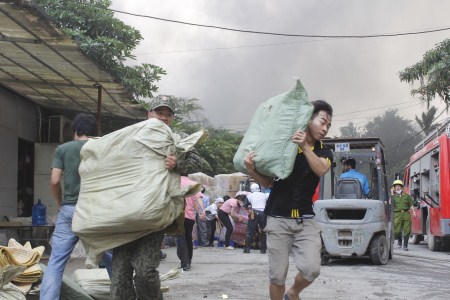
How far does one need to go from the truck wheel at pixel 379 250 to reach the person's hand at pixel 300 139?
6.88 meters

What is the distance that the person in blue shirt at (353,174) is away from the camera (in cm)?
1112

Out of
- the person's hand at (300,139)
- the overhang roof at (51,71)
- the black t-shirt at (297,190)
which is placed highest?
the overhang roof at (51,71)

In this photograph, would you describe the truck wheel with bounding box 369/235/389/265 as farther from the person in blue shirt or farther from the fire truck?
the fire truck

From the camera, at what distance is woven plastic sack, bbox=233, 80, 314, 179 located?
4.33 meters

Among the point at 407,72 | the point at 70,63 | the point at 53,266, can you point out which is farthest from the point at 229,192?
the point at 53,266

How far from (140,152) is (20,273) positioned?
1.49m

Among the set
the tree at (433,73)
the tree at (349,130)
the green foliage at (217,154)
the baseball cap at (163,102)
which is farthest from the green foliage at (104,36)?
the tree at (349,130)

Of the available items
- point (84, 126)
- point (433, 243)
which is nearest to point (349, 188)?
point (433, 243)

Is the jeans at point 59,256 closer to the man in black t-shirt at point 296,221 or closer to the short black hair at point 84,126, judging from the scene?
the short black hair at point 84,126

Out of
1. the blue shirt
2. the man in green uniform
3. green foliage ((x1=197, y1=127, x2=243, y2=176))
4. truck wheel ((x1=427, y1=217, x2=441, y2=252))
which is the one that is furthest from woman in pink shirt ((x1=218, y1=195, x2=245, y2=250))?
green foliage ((x1=197, y1=127, x2=243, y2=176))

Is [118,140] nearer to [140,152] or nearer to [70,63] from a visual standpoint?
[140,152]

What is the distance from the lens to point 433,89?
21750 mm

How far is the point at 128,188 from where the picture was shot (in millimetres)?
4086

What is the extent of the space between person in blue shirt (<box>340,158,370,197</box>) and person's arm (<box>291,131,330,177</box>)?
691 centimetres
